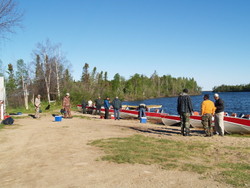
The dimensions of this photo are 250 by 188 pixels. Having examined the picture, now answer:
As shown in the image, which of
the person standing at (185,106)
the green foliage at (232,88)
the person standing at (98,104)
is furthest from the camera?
the green foliage at (232,88)

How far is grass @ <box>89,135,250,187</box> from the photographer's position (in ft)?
17.3

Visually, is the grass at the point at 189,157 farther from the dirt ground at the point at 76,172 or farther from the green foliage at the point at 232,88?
the green foliage at the point at 232,88

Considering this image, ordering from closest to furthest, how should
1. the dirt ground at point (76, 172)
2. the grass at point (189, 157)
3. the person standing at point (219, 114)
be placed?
the dirt ground at point (76, 172) < the grass at point (189, 157) < the person standing at point (219, 114)

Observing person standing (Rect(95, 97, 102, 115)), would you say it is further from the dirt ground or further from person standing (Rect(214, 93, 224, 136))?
the dirt ground

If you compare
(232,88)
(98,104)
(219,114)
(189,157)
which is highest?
(232,88)

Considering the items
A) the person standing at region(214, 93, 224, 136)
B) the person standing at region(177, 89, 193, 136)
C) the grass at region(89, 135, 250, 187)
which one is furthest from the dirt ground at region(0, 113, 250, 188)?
the person standing at region(214, 93, 224, 136)

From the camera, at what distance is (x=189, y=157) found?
22.1 ft

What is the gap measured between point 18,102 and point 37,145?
28292mm

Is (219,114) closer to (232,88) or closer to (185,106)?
(185,106)

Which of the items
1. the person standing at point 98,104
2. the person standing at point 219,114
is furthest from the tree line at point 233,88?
the person standing at point 219,114

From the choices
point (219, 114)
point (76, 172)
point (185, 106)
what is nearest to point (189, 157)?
point (76, 172)

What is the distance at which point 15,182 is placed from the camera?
497cm

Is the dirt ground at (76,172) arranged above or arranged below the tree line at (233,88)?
below

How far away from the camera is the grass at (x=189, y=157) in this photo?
207 inches
